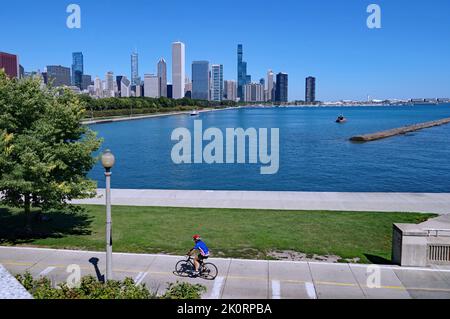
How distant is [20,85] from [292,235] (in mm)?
12703

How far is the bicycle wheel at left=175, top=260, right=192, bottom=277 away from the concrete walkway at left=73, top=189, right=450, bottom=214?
1060 centimetres

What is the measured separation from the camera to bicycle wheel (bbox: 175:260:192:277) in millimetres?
14141

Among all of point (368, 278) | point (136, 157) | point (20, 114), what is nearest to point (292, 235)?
point (368, 278)

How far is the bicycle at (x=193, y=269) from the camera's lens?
13.9 meters

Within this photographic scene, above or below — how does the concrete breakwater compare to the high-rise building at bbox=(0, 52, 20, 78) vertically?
below

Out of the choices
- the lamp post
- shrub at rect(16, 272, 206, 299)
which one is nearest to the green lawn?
the lamp post

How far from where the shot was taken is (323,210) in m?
24.1

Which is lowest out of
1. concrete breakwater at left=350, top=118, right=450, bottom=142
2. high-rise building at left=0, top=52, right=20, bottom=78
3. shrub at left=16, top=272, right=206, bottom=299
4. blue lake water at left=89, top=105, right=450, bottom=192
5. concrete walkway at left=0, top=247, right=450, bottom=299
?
blue lake water at left=89, top=105, right=450, bottom=192

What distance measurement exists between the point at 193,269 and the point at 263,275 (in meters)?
2.25

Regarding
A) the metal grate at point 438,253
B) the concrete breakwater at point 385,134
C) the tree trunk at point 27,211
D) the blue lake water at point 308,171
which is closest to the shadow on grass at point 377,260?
the metal grate at point 438,253

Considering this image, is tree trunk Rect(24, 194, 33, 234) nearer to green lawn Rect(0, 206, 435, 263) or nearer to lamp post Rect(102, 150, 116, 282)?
green lawn Rect(0, 206, 435, 263)

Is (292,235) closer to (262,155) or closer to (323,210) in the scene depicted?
(323,210)

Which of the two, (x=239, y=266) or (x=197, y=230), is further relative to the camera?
(x=197, y=230)
